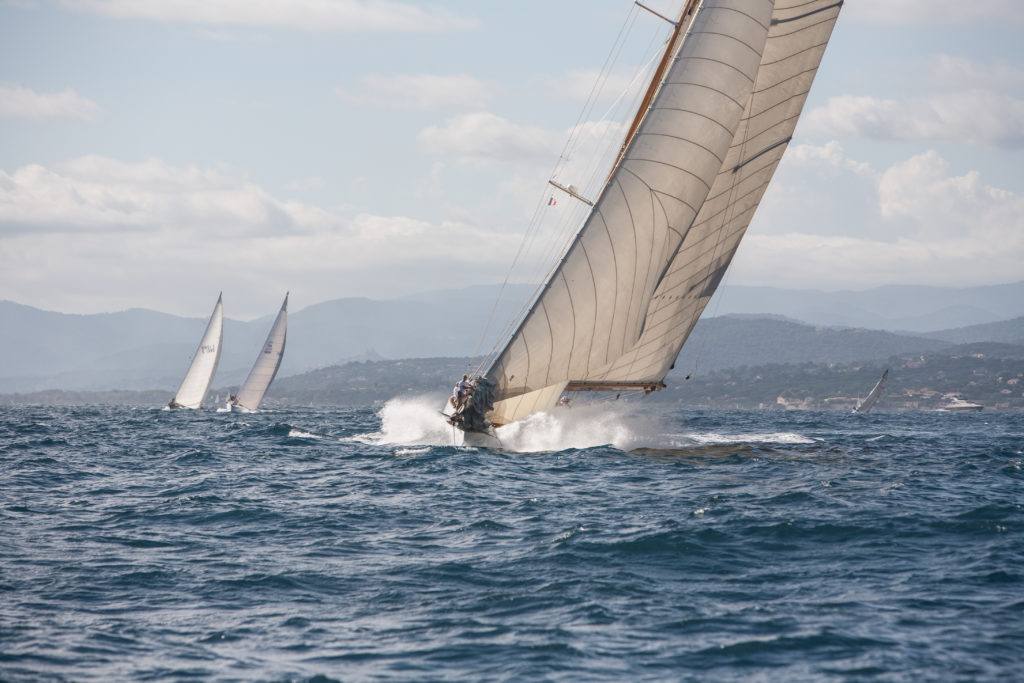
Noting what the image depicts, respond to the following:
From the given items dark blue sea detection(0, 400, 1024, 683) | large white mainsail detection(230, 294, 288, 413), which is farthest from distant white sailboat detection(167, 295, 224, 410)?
dark blue sea detection(0, 400, 1024, 683)

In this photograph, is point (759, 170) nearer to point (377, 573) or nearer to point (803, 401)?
point (377, 573)

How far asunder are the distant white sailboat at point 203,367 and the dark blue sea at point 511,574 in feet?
189

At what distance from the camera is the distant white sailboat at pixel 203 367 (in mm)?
83375

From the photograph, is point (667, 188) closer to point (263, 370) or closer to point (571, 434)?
point (571, 434)

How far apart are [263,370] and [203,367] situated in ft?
17.4

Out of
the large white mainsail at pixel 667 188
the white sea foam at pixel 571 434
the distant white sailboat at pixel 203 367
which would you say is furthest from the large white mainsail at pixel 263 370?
the large white mainsail at pixel 667 188

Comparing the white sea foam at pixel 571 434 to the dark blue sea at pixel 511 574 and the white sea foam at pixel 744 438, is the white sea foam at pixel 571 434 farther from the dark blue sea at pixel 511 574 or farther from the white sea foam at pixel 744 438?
the dark blue sea at pixel 511 574

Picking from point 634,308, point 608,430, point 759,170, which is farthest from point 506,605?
point 608,430

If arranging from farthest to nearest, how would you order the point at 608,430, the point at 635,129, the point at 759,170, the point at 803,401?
the point at 803,401 < the point at 608,430 < the point at 759,170 < the point at 635,129

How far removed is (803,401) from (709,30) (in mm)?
169055

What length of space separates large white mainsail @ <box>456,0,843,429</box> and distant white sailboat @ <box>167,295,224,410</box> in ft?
192

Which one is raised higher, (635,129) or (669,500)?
(635,129)

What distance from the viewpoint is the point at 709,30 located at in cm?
2672

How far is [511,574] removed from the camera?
566 inches
